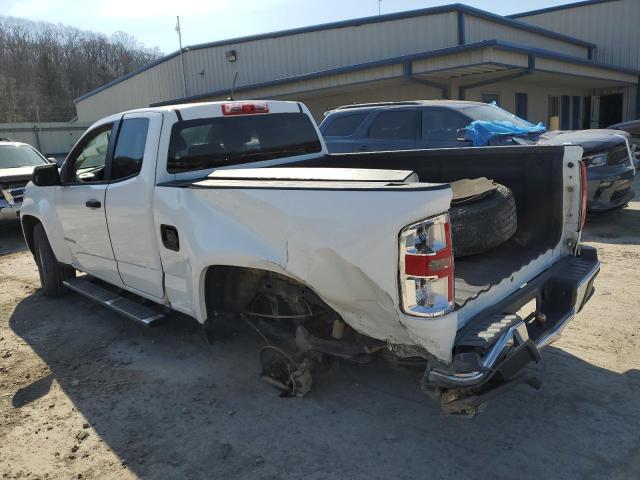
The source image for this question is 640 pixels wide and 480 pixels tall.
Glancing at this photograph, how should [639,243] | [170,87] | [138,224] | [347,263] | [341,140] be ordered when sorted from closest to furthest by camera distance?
[347,263] < [138,224] < [639,243] < [341,140] < [170,87]

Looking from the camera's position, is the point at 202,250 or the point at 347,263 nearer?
the point at 347,263

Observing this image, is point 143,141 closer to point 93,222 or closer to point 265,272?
point 93,222

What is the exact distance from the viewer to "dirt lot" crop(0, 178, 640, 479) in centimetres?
288

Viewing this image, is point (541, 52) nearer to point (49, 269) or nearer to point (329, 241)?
point (49, 269)

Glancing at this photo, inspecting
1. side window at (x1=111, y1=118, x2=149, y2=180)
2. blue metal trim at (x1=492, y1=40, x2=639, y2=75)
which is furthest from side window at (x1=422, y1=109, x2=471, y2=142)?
side window at (x1=111, y1=118, x2=149, y2=180)

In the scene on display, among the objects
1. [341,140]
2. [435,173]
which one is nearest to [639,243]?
[435,173]

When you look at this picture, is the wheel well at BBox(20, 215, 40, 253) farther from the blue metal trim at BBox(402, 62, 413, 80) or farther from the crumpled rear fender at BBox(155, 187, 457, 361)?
the blue metal trim at BBox(402, 62, 413, 80)

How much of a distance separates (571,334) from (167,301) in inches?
126

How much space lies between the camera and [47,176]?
4816mm

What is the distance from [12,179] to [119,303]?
20.6 ft

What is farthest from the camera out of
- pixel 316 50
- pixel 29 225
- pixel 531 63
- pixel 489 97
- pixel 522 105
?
pixel 316 50

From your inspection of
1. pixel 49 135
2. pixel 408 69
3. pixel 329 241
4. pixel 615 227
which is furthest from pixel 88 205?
pixel 49 135

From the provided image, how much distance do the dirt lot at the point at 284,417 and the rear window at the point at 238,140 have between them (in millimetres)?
1570

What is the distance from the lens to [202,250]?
3.34 metres
